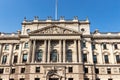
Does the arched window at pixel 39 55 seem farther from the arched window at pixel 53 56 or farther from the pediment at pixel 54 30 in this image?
the pediment at pixel 54 30

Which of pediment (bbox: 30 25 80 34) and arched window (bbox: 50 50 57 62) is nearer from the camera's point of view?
arched window (bbox: 50 50 57 62)

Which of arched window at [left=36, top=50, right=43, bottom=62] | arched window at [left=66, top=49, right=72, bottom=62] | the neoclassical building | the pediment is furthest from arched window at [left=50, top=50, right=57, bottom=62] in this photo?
the pediment

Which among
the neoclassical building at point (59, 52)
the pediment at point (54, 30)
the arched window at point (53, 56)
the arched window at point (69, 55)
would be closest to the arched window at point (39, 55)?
the neoclassical building at point (59, 52)

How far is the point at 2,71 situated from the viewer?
187 feet

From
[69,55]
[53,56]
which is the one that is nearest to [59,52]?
[53,56]

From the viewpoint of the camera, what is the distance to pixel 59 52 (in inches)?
2190

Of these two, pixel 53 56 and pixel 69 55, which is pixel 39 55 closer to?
pixel 53 56

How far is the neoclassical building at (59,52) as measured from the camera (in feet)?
174

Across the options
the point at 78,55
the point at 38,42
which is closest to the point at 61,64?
the point at 78,55

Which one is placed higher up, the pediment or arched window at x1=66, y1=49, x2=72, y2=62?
the pediment

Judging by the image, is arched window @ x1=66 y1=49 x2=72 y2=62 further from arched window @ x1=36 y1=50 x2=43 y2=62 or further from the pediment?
arched window @ x1=36 y1=50 x2=43 y2=62

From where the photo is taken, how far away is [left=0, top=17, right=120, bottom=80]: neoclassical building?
53.2 meters

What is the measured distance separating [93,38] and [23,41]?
2283cm

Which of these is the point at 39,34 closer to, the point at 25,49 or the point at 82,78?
the point at 25,49
